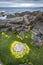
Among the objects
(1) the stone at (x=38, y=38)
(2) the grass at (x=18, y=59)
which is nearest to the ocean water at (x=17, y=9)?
(1) the stone at (x=38, y=38)

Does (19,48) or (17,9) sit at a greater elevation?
(19,48)

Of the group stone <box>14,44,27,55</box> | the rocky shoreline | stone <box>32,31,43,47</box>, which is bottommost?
the rocky shoreline

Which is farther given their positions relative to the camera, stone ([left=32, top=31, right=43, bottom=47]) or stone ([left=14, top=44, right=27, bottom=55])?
stone ([left=32, top=31, right=43, bottom=47])

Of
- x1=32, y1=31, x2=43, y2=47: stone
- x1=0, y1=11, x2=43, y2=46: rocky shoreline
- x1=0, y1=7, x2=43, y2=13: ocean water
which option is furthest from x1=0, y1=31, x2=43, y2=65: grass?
x1=0, y1=7, x2=43, y2=13: ocean water

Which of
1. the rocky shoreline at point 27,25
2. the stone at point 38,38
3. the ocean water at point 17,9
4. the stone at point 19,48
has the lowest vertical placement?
the ocean water at point 17,9

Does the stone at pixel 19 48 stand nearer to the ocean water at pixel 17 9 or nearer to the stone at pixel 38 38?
the stone at pixel 38 38

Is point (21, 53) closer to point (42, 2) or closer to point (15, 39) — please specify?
point (15, 39)

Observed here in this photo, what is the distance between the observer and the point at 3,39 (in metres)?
3.53

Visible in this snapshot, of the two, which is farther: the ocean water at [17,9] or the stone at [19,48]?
the ocean water at [17,9]

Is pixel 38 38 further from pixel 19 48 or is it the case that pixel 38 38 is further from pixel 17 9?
pixel 17 9

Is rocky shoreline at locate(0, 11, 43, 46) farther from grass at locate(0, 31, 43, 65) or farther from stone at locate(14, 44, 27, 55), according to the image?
stone at locate(14, 44, 27, 55)

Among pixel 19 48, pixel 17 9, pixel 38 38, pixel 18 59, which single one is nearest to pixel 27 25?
pixel 38 38

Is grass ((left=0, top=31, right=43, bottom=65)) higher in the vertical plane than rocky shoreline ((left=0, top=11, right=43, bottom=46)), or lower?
higher

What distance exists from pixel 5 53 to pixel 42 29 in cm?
109
